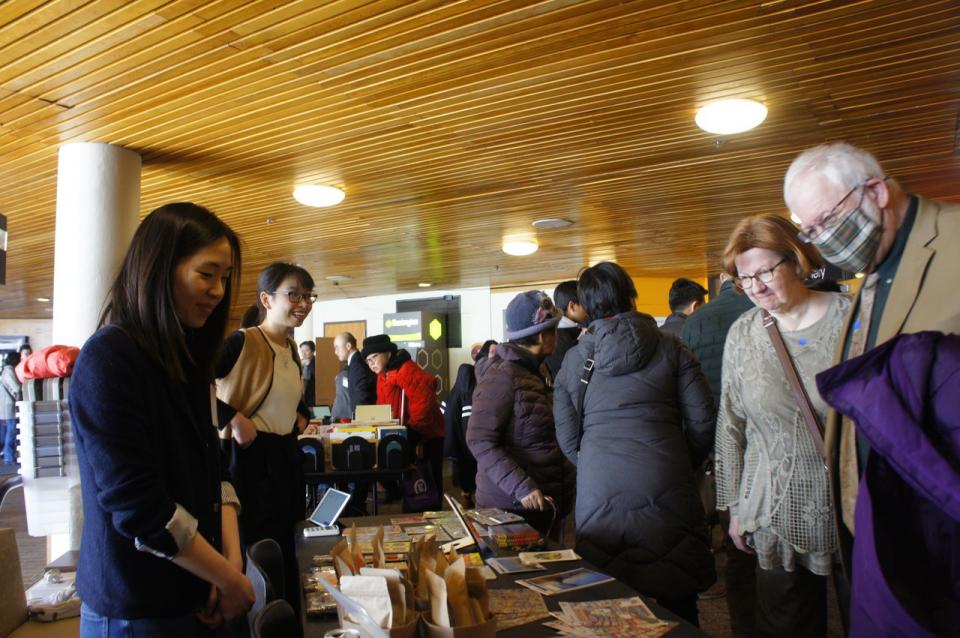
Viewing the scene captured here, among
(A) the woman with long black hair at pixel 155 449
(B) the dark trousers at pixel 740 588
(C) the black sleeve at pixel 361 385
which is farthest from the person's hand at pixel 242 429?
(C) the black sleeve at pixel 361 385

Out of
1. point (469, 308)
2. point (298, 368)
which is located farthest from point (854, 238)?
point (469, 308)

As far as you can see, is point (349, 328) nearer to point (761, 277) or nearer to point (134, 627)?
point (761, 277)

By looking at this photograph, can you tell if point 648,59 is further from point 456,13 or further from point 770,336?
point 770,336

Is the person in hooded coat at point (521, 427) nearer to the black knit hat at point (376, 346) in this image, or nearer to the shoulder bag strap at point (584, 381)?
the shoulder bag strap at point (584, 381)

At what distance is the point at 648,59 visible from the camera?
3414mm

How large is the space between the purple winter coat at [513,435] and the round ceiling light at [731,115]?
84.0 inches

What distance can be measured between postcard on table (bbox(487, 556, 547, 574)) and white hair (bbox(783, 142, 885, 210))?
4.01ft

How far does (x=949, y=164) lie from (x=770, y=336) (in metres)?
4.40

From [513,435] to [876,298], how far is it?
160cm

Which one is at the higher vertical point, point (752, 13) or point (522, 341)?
point (752, 13)

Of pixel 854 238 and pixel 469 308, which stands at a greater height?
pixel 469 308

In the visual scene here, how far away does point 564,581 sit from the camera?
181cm

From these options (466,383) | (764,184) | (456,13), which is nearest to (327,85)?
(456,13)

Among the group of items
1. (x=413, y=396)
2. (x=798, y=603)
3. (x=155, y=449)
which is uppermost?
(x=155, y=449)
